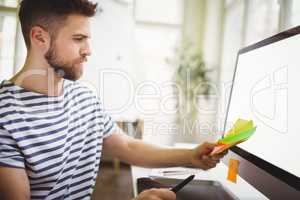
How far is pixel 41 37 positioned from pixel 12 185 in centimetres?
39

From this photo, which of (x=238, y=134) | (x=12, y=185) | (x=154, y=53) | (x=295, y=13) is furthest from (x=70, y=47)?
(x=154, y=53)

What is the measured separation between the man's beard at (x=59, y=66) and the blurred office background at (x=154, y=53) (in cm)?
277

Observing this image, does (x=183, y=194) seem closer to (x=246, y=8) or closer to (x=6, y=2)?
(x=246, y=8)

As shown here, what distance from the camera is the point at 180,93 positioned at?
4.34 m

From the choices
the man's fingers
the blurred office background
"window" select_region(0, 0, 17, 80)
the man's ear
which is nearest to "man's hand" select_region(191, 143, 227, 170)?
the man's fingers

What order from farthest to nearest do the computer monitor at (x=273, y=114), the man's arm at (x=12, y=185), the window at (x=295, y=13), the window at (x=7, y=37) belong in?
the window at (x=7, y=37)
the window at (x=295, y=13)
the man's arm at (x=12, y=185)
the computer monitor at (x=273, y=114)

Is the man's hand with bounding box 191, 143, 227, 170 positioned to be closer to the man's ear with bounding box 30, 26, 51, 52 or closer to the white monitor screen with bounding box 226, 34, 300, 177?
the white monitor screen with bounding box 226, 34, 300, 177

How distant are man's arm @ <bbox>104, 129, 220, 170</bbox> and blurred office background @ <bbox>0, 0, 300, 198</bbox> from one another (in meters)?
2.57

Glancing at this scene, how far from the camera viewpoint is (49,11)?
0.82m

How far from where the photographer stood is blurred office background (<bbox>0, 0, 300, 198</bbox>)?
3793 millimetres

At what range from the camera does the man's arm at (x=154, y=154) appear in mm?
851

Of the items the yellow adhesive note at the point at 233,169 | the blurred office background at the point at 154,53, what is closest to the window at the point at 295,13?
the blurred office background at the point at 154,53

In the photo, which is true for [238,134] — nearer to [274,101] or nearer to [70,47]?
[274,101]

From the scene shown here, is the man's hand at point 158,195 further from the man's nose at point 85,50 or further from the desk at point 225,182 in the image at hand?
the man's nose at point 85,50
